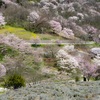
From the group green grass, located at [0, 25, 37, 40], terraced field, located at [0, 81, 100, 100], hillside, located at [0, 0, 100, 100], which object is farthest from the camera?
green grass, located at [0, 25, 37, 40]

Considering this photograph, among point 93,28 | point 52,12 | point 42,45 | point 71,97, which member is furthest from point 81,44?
point 71,97

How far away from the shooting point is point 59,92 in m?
12.9

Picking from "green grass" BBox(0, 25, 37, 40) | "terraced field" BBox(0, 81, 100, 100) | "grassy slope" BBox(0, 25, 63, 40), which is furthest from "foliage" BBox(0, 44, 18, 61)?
"terraced field" BBox(0, 81, 100, 100)

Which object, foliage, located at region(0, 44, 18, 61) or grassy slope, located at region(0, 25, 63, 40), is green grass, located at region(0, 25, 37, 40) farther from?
foliage, located at region(0, 44, 18, 61)

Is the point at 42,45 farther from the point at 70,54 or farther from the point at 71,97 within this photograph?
the point at 71,97

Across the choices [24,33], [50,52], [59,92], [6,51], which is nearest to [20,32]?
[24,33]

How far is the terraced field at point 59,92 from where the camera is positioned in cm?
1231

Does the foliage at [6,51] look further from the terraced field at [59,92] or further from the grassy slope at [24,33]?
the terraced field at [59,92]

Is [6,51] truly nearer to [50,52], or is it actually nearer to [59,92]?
[50,52]

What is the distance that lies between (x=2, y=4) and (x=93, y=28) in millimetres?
16528

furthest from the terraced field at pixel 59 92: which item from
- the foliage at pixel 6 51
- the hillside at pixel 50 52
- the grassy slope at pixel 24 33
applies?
the grassy slope at pixel 24 33

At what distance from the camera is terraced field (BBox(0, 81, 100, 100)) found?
485 inches

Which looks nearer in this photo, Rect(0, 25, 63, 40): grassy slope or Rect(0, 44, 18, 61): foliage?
Rect(0, 44, 18, 61): foliage

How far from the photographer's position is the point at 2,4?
5744 cm
